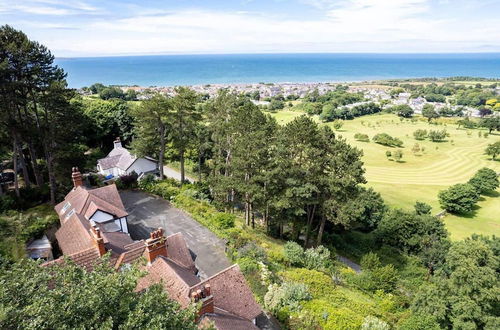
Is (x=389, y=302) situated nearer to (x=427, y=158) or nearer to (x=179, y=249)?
(x=179, y=249)

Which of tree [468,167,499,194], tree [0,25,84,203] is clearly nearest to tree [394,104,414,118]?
tree [468,167,499,194]

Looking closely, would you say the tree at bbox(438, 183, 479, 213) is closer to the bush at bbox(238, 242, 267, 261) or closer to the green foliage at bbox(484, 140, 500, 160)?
the green foliage at bbox(484, 140, 500, 160)

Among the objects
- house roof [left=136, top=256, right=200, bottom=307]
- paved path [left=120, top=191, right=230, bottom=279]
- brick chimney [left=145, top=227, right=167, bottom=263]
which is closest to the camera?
house roof [left=136, top=256, right=200, bottom=307]

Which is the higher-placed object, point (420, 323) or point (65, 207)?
point (65, 207)

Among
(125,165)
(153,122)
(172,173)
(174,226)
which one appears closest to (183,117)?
(153,122)

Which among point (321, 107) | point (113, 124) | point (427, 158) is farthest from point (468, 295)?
point (321, 107)

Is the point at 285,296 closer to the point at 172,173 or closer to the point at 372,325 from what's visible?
the point at 372,325
